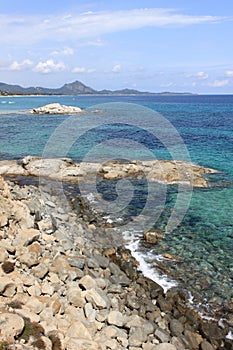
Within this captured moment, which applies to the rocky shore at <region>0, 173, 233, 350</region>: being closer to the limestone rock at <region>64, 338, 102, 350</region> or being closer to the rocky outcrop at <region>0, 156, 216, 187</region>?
the limestone rock at <region>64, 338, 102, 350</region>

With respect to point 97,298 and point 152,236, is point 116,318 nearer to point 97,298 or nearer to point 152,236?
point 97,298

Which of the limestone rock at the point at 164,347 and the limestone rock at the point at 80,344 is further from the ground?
the limestone rock at the point at 80,344

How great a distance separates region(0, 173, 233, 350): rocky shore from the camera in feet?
41.3

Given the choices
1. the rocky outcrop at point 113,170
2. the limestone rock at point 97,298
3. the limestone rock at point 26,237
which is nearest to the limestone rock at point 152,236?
the limestone rock at point 97,298

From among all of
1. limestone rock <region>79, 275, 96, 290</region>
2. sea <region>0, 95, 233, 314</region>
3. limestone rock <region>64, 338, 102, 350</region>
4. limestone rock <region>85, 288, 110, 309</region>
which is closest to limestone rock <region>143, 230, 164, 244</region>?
sea <region>0, 95, 233, 314</region>

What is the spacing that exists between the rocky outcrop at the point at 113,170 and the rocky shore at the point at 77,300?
16.2 meters

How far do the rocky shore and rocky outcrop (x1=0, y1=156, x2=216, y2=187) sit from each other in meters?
16.2

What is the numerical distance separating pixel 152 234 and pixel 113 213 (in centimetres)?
521

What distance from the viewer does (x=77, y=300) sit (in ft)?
47.0

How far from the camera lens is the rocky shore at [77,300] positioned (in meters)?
12.6

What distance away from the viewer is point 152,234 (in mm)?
22672

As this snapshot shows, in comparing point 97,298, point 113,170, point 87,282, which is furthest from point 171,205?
point 97,298

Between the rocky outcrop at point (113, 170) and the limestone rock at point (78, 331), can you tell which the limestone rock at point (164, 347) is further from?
the rocky outcrop at point (113, 170)

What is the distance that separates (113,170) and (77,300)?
949 inches
